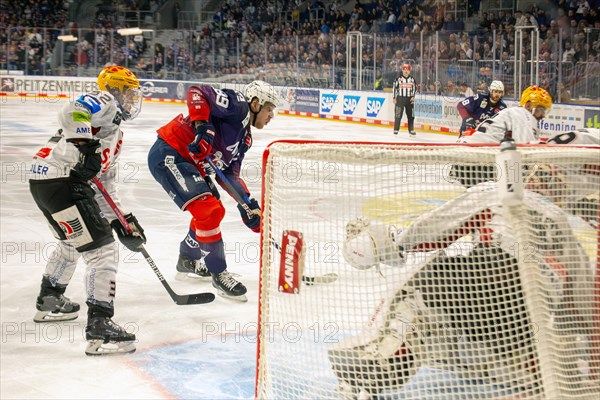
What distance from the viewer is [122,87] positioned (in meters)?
3.75

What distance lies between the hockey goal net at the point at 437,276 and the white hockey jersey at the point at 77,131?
124cm

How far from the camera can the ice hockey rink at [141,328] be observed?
318cm

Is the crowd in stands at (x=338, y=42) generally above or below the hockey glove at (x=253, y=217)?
above

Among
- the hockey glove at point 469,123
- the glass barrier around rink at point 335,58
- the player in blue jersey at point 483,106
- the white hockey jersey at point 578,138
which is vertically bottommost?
the hockey glove at point 469,123

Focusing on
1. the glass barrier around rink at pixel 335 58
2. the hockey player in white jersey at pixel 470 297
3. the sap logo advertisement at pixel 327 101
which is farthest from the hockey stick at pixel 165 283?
the sap logo advertisement at pixel 327 101

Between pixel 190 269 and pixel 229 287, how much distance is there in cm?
59

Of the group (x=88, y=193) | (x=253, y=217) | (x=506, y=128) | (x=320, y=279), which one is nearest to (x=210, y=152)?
(x=253, y=217)

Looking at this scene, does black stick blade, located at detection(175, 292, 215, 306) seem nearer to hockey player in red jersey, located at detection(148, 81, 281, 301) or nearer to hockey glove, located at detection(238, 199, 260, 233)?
hockey player in red jersey, located at detection(148, 81, 281, 301)

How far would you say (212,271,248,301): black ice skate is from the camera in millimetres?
4359

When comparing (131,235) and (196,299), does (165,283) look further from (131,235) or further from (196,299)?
(131,235)

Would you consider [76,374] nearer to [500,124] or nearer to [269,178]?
[269,178]

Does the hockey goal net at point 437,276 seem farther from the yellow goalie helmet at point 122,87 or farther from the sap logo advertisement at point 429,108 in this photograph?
the sap logo advertisement at point 429,108

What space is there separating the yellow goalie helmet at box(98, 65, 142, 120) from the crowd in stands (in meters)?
8.95

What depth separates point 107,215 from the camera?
401cm
